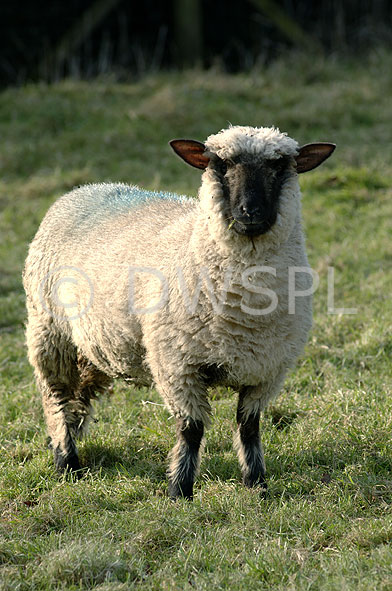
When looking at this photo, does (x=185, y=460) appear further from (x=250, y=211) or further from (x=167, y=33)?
(x=167, y=33)

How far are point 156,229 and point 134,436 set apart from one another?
100cm

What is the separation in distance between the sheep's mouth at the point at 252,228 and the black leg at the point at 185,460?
2.58ft

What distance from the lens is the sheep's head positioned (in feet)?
9.86

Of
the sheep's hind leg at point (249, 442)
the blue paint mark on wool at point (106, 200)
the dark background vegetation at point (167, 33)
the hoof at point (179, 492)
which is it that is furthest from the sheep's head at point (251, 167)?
the dark background vegetation at point (167, 33)

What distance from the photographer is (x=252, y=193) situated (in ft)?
9.84

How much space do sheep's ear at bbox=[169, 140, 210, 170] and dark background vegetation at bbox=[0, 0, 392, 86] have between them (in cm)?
688

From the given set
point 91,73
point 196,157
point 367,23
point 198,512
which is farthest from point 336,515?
point 367,23

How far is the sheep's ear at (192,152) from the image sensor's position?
326cm

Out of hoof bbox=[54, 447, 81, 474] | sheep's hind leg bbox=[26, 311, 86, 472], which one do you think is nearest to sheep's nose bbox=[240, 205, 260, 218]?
sheep's hind leg bbox=[26, 311, 86, 472]

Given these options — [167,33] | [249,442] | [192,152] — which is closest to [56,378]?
[249,442]

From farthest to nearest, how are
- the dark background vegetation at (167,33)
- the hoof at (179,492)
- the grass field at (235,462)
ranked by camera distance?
1. the dark background vegetation at (167,33)
2. the hoof at (179,492)
3. the grass field at (235,462)

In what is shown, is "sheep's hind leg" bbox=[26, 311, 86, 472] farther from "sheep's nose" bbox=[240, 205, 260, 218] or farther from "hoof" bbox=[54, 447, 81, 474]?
"sheep's nose" bbox=[240, 205, 260, 218]

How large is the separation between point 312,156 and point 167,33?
850 centimetres

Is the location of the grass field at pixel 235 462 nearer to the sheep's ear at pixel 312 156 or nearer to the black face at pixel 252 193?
the black face at pixel 252 193
